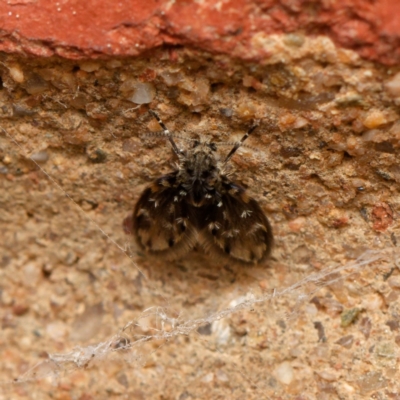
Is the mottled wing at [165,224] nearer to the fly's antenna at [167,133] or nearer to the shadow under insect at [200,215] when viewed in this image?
the shadow under insect at [200,215]

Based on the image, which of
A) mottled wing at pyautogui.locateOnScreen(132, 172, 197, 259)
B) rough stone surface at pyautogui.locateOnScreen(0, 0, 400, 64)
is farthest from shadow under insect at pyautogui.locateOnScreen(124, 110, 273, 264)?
rough stone surface at pyautogui.locateOnScreen(0, 0, 400, 64)

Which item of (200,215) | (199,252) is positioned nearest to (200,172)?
(200,215)

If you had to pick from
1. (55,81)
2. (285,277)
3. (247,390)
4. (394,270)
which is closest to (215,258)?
(285,277)

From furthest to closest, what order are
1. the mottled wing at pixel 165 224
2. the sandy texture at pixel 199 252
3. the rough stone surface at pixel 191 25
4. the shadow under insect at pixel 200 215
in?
the mottled wing at pixel 165 224, the shadow under insect at pixel 200 215, the sandy texture at pixel 199 252, the rough stone surface at pixel 191 25

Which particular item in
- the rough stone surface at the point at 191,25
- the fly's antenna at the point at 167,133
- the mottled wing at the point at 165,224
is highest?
the rough stone surface at the point at 191,25

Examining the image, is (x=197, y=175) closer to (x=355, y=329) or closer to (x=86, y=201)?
(x=86, y=201)

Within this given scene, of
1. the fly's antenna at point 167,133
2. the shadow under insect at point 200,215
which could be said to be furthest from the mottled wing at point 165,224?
the fly's antenna at point 167,133

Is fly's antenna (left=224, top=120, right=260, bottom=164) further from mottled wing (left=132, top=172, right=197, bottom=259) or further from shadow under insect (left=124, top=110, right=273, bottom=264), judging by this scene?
mottled wing (left=132, top=172, right=197, bottom=259)
